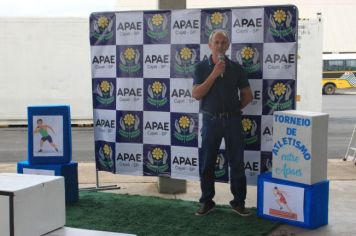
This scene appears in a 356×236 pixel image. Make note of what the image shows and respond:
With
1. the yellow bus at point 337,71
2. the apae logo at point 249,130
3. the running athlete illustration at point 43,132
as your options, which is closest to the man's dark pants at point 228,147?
the apae logo at point 249,130

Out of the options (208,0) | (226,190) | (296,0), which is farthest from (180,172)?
(296,0)

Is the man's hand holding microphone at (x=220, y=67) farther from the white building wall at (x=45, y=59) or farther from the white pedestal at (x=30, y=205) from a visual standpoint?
the white building wall at (x=45, y=59)

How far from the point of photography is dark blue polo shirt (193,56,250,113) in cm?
524

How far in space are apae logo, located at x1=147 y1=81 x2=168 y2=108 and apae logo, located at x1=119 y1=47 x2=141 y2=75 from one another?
29 centimetres

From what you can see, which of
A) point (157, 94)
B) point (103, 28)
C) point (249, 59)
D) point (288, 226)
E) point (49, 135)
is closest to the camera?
point (288, 226)

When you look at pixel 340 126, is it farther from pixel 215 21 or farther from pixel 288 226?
pixel 288 226

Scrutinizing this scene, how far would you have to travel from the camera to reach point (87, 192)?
643 cm

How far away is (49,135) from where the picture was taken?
5.87m

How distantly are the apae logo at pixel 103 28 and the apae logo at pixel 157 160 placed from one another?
146 centimetres

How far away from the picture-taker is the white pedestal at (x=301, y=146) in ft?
16.2

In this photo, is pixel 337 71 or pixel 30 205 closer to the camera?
pixel 30 205

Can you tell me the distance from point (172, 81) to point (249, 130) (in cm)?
105

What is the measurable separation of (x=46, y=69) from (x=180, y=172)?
7157mm

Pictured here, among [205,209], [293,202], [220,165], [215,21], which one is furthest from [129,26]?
[293,202]
